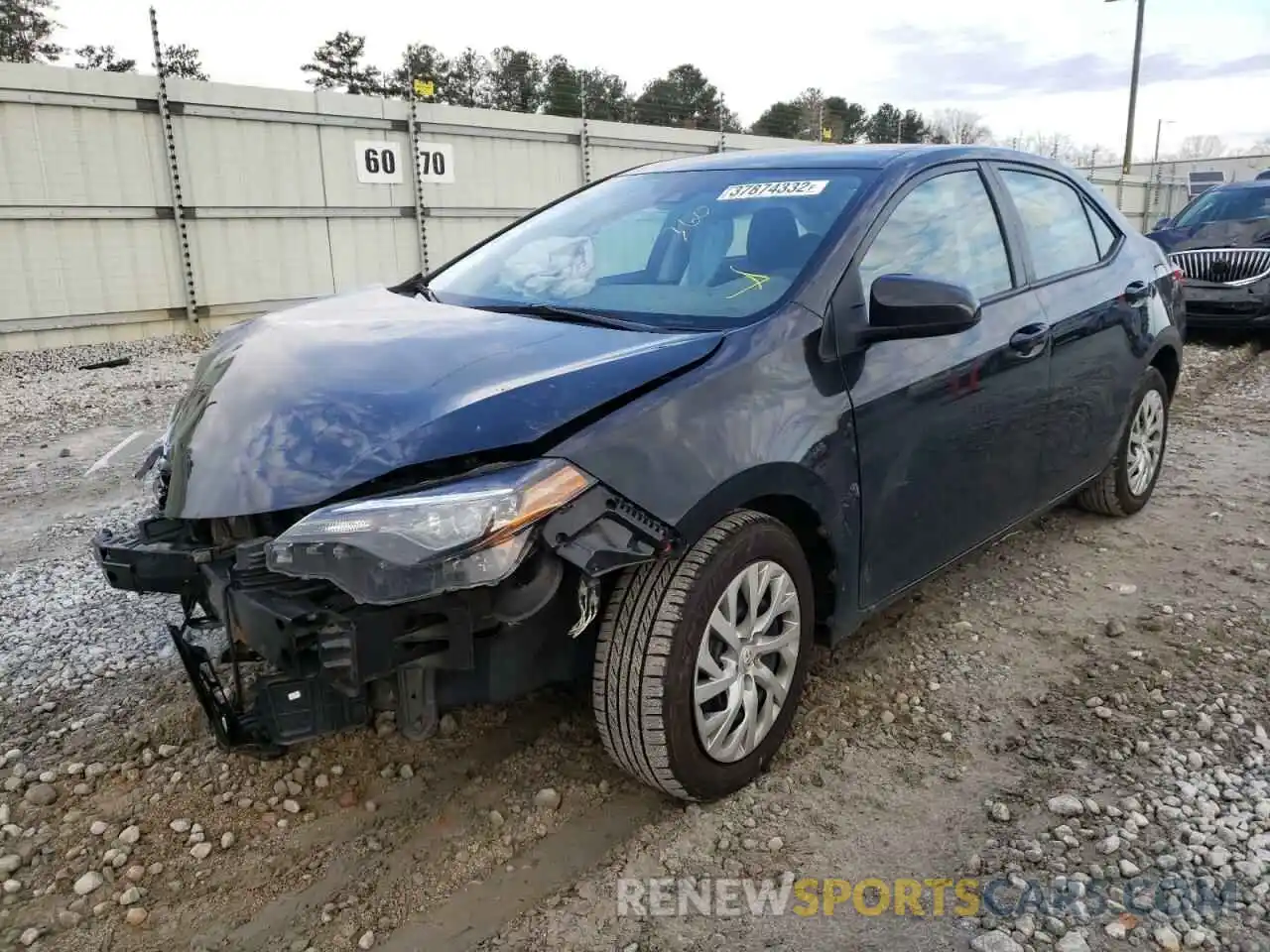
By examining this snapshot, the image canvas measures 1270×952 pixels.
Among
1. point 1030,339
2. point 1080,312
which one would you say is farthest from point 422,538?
point 1080,312

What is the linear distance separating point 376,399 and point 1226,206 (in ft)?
37.7

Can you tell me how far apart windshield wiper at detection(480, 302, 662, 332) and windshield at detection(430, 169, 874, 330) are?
3cm

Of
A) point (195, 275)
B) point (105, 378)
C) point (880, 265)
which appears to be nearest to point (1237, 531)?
point (880, 265)

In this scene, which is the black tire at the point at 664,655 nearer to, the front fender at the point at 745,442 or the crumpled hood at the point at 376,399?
the front fender at the point at 745,442

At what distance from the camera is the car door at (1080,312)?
12.0 ft

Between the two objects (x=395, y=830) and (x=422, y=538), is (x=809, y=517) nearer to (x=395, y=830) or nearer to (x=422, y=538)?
(x=422, y=538)

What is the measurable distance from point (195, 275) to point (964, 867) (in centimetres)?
1095

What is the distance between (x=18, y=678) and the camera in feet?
10.4

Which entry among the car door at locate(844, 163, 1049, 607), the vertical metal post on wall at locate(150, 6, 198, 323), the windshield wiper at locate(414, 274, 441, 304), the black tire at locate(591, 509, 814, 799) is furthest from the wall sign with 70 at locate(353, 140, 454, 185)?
the black tire at locate(591, 509, 814, 799)

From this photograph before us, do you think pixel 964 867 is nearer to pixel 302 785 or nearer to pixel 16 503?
pixel 302 785

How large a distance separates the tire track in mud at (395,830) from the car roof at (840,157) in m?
1.98

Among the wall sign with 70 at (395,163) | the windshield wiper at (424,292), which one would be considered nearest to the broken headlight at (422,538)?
the windshield wiper at (424,292)

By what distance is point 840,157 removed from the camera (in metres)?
3.27

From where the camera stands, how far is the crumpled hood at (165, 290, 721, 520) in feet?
7.06
